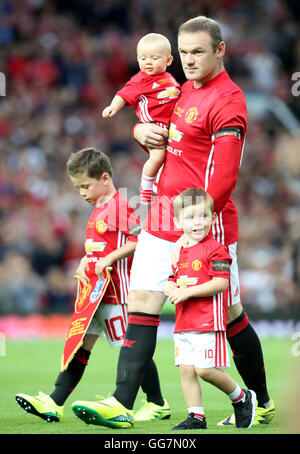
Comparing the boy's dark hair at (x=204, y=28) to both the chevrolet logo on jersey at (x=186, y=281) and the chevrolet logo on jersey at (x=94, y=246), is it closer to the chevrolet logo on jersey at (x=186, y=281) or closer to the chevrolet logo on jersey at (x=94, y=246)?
the chevrolet logo on jersey at (x=186, y=281)

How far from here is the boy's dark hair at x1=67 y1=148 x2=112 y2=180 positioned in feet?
17.7

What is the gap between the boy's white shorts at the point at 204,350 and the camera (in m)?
4.29

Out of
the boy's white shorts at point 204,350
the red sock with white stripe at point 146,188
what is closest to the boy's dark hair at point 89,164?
the red sock with white stripe at point 146,188

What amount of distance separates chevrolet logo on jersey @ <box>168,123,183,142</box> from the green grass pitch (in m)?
1.49

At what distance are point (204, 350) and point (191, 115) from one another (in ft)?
4.20

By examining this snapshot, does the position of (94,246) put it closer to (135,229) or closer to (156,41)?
(135,229)

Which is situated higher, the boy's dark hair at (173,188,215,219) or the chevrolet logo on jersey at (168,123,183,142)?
the chevrolet logo on jersey at (168,123,183,142)

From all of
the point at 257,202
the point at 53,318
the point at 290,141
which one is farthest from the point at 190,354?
the point at 290,141

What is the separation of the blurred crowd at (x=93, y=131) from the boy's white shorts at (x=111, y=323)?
7790 millimetres

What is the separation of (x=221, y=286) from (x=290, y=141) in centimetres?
1157

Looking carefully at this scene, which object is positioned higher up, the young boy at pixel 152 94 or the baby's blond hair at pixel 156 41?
the baby's blond hair at pixel 156 41

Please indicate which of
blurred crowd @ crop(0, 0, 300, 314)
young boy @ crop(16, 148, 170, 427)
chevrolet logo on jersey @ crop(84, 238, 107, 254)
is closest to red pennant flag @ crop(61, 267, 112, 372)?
young boy @ crop(16, 148, 170, 427)

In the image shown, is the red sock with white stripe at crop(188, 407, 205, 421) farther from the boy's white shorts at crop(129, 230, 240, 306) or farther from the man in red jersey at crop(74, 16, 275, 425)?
the boy's white shorts at crop(129, 230, 240, 306)

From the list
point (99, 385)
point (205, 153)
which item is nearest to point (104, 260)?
point (205, 153)
